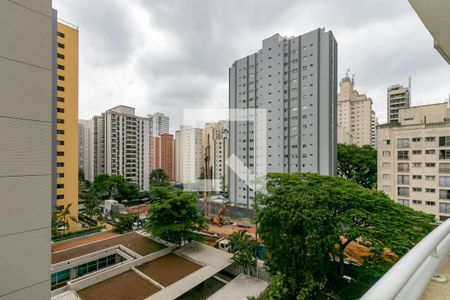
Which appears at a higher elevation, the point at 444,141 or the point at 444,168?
the point at 444,141

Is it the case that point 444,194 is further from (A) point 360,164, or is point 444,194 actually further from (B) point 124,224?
(B) point 124,224

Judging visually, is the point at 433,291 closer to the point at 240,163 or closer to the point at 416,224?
the point at 416,224

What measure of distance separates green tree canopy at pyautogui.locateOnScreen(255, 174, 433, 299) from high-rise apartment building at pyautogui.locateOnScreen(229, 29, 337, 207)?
40.0 ft

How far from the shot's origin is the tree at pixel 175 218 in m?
11.4

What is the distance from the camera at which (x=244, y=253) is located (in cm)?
963

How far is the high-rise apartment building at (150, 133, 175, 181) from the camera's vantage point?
41.8 metres

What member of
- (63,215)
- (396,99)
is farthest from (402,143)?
(396,99)

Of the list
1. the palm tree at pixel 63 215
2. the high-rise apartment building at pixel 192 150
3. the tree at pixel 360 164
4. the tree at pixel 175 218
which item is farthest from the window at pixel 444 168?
the palm tree at pixel 63 215

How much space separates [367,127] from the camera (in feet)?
139

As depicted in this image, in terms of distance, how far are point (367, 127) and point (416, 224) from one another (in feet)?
137

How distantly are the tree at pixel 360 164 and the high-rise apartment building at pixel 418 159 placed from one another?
6.13 meters

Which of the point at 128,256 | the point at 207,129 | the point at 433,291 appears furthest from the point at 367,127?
the point at 433,291

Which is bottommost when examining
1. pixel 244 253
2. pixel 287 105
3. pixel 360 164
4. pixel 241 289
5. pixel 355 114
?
pixel 241 289
